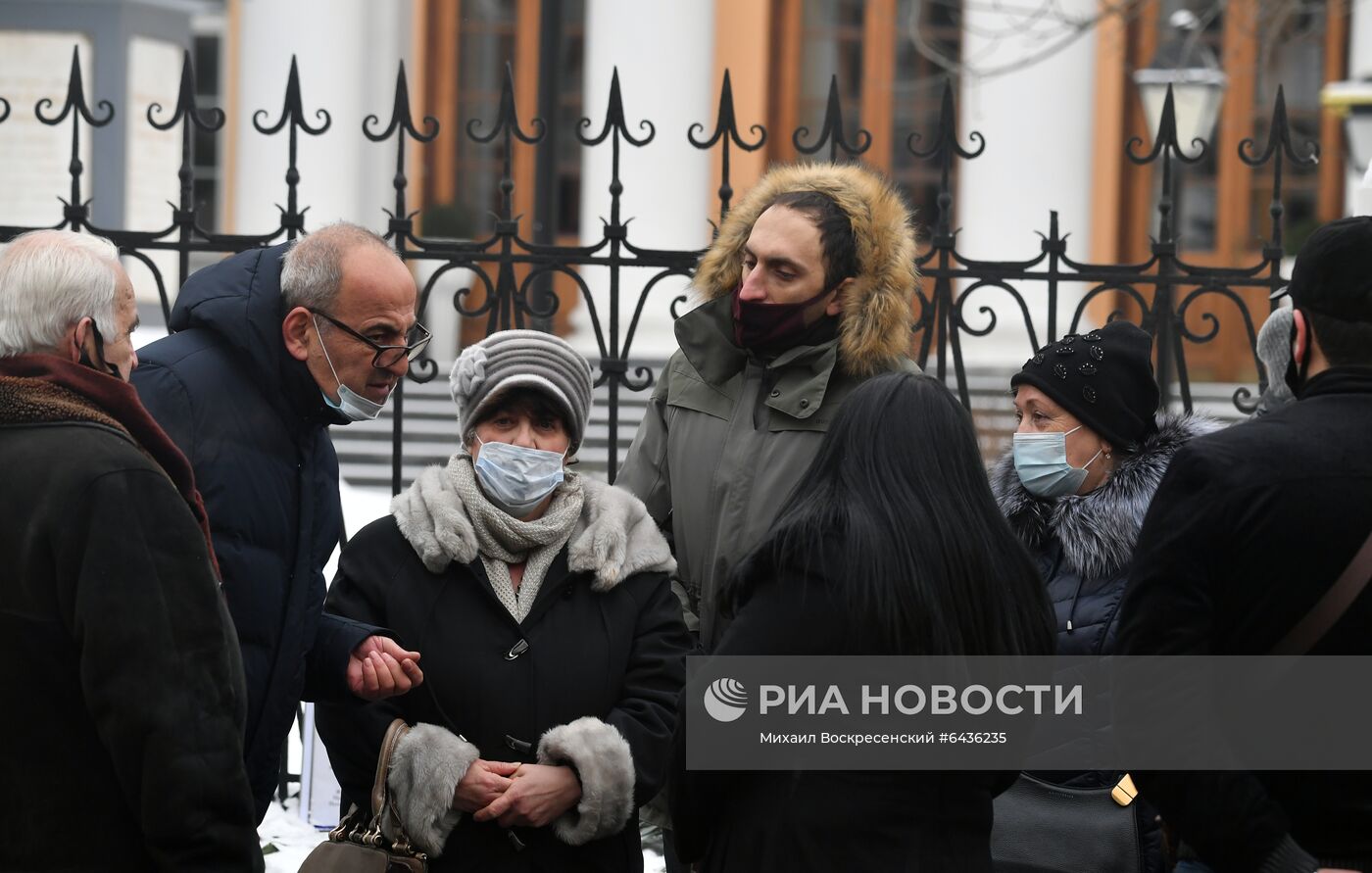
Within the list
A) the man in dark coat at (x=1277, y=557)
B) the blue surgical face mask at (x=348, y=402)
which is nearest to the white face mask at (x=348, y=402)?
the blue surgical face mask at (x=348, y=402)

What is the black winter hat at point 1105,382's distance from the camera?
392 cm

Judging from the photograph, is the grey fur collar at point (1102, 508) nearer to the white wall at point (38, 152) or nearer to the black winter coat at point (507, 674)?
the black winter coat at point (507, 674)

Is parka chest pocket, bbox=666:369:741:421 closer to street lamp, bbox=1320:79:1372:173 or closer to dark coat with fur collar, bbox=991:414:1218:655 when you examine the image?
dark coat with fur collar, bbox=991:414:1218:655

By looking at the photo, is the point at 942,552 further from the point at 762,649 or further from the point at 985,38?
the point at 985,38

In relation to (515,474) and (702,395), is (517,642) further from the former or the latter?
(702,395)

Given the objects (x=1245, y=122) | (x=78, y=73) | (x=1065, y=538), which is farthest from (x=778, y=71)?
(x=1065, y=538)

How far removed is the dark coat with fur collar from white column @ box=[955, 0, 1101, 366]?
327 inches

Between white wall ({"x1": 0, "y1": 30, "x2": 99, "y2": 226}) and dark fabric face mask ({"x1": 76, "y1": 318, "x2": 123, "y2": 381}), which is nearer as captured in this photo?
dark fabric face mask ({"x1": 76, "y1": 318, "x2": 123, "y2": 381})

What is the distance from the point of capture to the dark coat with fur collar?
12.0 feet

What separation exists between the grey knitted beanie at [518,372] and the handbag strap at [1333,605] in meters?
1.53

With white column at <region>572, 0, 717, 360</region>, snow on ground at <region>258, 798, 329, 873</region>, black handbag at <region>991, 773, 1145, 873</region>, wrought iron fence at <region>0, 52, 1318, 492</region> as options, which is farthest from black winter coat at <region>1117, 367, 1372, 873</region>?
white column at <region>572, 0, 717, 360</region>

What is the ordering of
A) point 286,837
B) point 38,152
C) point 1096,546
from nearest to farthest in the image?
1. point 1096,546
2. point 286,837
3. point 38,152

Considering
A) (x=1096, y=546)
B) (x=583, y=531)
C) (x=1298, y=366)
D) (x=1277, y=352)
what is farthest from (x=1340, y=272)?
(x=583, y=531)

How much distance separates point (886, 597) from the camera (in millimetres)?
2861
